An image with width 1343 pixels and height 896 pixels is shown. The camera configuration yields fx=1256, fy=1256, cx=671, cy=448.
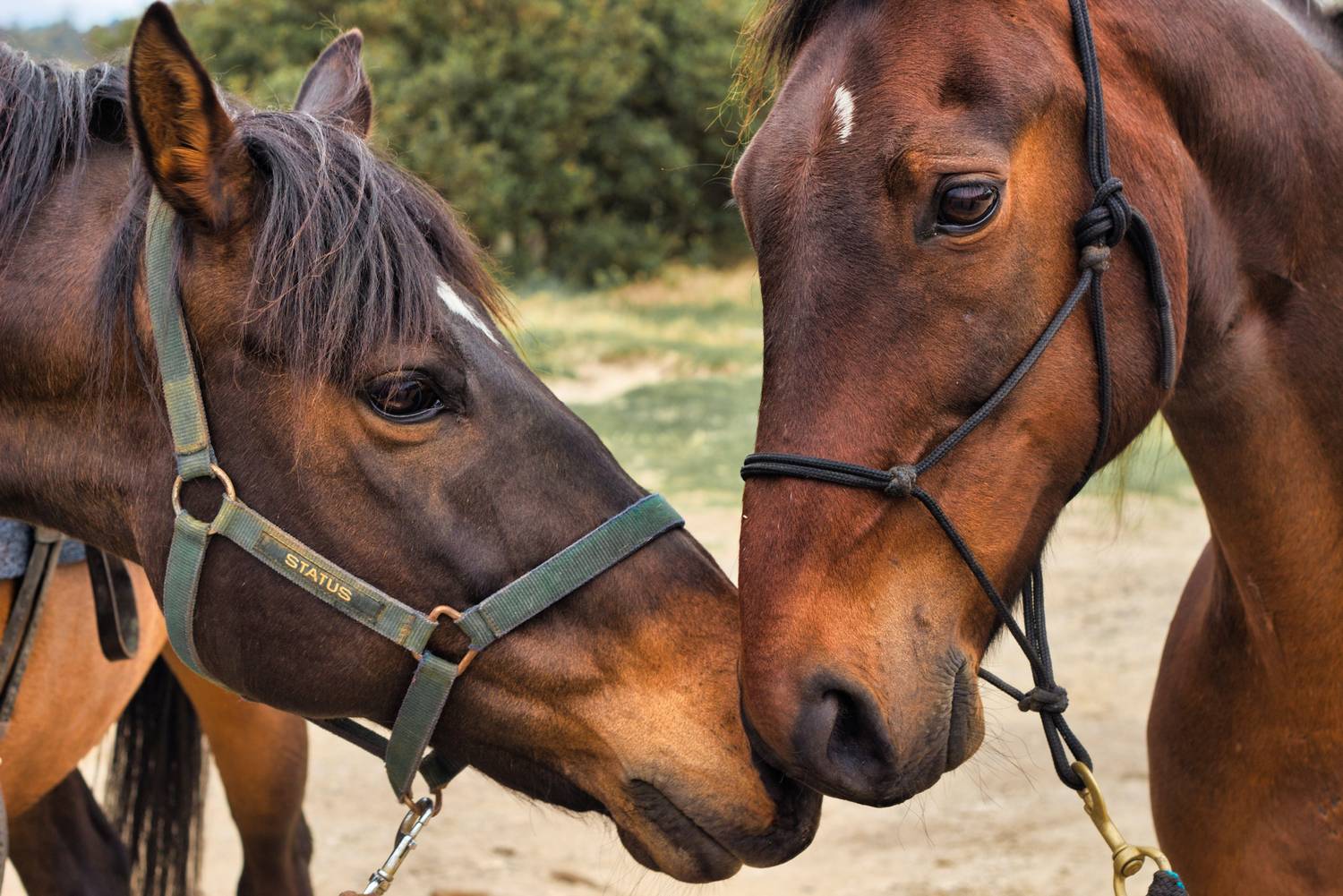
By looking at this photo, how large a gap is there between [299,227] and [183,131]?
20 cm

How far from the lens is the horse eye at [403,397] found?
1801 mm

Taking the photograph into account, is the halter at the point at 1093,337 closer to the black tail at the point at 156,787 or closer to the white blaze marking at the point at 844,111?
the white blaze marking at the point at 844,111

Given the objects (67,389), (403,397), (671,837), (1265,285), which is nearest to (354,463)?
(403,397)

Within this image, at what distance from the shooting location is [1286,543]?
1.98 meters

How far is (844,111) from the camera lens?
1.75 metres

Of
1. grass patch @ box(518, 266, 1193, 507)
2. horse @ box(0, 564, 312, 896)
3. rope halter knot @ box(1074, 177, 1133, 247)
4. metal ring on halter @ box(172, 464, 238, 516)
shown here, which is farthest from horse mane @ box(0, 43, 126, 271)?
grass patch @ box(518, 266, 1193, 507)

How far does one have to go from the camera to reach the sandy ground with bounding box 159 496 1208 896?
438 centimetres

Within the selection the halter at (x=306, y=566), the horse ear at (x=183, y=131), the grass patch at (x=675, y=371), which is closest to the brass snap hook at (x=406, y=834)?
the halter at (x=306, y=566)

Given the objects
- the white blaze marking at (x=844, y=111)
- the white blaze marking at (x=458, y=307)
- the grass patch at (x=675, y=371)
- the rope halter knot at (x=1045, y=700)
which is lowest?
the grass patch at (x=675, y=371)

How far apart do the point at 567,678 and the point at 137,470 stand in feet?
2.33

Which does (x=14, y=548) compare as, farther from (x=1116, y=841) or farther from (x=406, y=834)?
(x=1116, y=841)

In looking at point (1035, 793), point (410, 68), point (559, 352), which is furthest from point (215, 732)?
point (410, 68)

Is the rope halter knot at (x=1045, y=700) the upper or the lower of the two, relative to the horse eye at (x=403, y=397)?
lower

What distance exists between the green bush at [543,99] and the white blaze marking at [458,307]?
14629 millimetres
